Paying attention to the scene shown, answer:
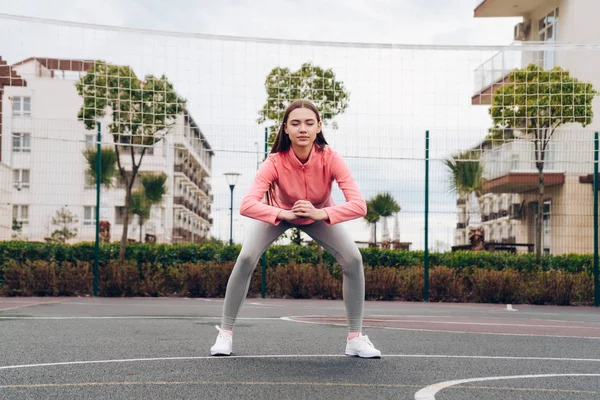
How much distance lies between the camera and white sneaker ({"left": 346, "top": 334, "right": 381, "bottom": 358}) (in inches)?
207

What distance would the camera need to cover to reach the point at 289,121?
5.27 m

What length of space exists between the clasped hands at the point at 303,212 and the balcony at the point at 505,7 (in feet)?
96.6

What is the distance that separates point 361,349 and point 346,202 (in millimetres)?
886

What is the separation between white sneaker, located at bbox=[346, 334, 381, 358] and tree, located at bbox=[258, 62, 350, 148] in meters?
9.69

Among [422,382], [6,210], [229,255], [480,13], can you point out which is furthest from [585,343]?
[480,13]

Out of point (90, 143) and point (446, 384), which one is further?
point (90, 143)

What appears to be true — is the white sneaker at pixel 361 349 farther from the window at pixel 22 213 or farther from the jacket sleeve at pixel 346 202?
the window at pixel 22 213

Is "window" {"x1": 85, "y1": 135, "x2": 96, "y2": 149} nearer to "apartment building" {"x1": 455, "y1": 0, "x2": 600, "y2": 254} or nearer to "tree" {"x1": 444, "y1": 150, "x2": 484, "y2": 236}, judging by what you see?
"tree" {"x1": 444, "y1": 150, "x2": 484, "y2": 236}

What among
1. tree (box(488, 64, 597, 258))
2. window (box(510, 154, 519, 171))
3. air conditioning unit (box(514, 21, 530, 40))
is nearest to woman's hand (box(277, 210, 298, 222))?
tree (box(488, 64, 597, 258))

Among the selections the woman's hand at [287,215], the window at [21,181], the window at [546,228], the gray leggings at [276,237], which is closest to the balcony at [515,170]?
the window at [546,228]

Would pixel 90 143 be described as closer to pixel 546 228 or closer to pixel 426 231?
pixel 426 231

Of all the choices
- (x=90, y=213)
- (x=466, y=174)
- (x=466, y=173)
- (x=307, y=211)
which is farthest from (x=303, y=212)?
(x=90, y=213)

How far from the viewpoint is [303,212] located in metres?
4.97

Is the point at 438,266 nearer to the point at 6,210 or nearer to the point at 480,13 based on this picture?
the point at 6,210
